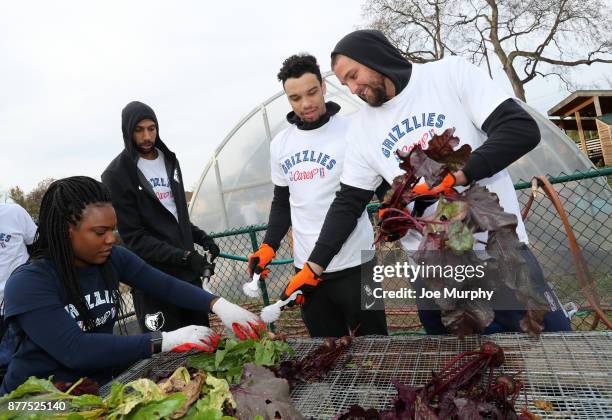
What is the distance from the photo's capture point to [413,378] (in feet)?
5.00

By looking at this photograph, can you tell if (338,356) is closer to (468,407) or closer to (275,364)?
(275,364)

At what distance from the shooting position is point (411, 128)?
2.01 metres

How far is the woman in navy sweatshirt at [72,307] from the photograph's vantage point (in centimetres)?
184

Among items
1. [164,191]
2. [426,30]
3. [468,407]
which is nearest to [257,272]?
[164,191]

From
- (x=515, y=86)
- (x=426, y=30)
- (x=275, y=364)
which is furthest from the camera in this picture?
(x=426, y=30)

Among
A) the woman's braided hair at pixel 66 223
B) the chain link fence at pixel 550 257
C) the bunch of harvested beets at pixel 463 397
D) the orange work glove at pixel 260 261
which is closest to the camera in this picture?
the bunch of harvested beets at pixel 463 397

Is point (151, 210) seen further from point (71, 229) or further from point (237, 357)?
point (237, 357)

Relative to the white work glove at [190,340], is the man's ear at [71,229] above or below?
above

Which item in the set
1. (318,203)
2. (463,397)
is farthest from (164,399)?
(318,203)

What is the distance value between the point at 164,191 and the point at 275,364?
1.89 meters

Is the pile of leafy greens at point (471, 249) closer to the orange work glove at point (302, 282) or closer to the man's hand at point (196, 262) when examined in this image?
the orange work glove at point (302, 282)

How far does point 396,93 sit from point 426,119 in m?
0.20

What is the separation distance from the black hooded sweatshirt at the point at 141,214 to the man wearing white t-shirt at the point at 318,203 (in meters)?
0.64

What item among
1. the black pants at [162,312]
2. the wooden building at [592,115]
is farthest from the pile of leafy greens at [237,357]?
the wooden building at [592,115]
